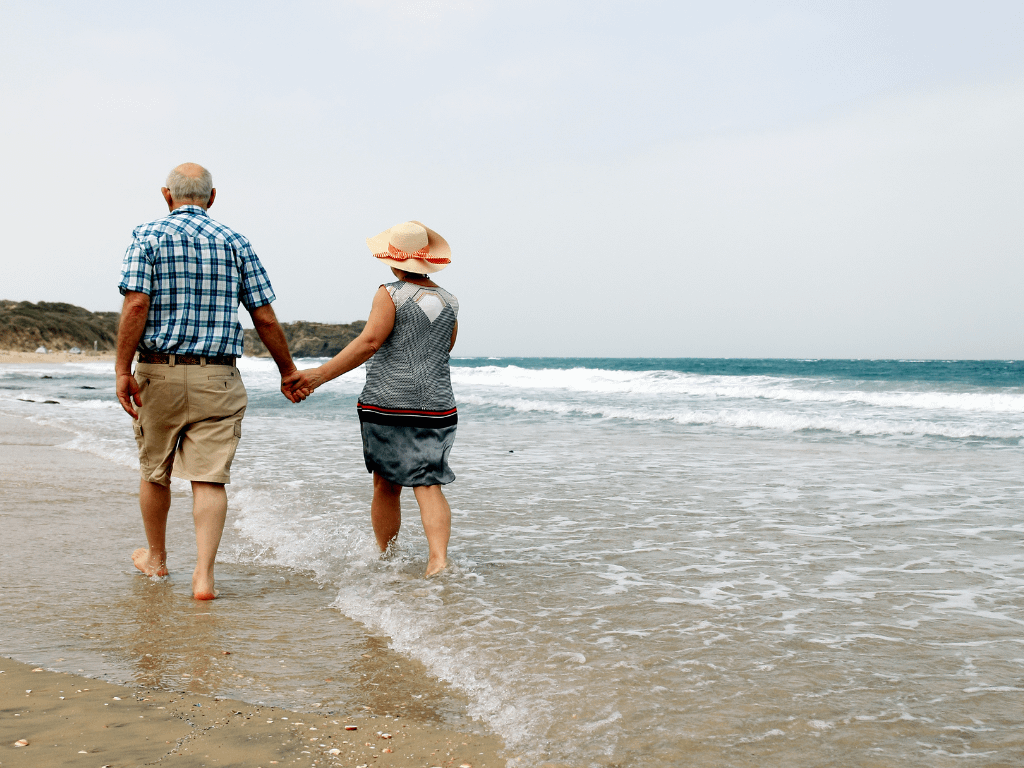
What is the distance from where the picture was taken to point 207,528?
3684 mm

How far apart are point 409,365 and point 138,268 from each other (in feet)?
4.20

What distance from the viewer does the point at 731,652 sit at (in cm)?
297

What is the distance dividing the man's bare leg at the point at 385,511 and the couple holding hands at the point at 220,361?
0.02 meters

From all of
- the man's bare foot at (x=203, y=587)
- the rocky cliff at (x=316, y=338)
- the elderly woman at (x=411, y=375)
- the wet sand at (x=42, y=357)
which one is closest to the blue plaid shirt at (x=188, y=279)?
the elderly woman at (x=411, y=375)

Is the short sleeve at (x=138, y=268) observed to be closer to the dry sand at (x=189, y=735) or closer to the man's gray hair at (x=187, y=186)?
the man's gray hair at (x=187, y=186)

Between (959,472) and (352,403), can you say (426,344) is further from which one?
(352,403)

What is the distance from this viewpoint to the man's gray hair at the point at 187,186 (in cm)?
371

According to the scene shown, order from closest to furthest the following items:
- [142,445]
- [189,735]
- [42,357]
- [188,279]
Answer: [189,735] < [188,279] < [142,445] < [42,357]

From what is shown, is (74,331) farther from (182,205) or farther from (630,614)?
(630,614)

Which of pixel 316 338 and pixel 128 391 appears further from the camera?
pixel 316 338

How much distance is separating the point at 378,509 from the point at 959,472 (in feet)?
20.4

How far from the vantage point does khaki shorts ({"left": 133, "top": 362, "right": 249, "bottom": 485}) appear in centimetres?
359

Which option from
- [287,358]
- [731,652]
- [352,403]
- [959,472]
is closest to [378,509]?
[287,358]

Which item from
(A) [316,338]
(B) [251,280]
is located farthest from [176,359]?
(A) [316,338]
